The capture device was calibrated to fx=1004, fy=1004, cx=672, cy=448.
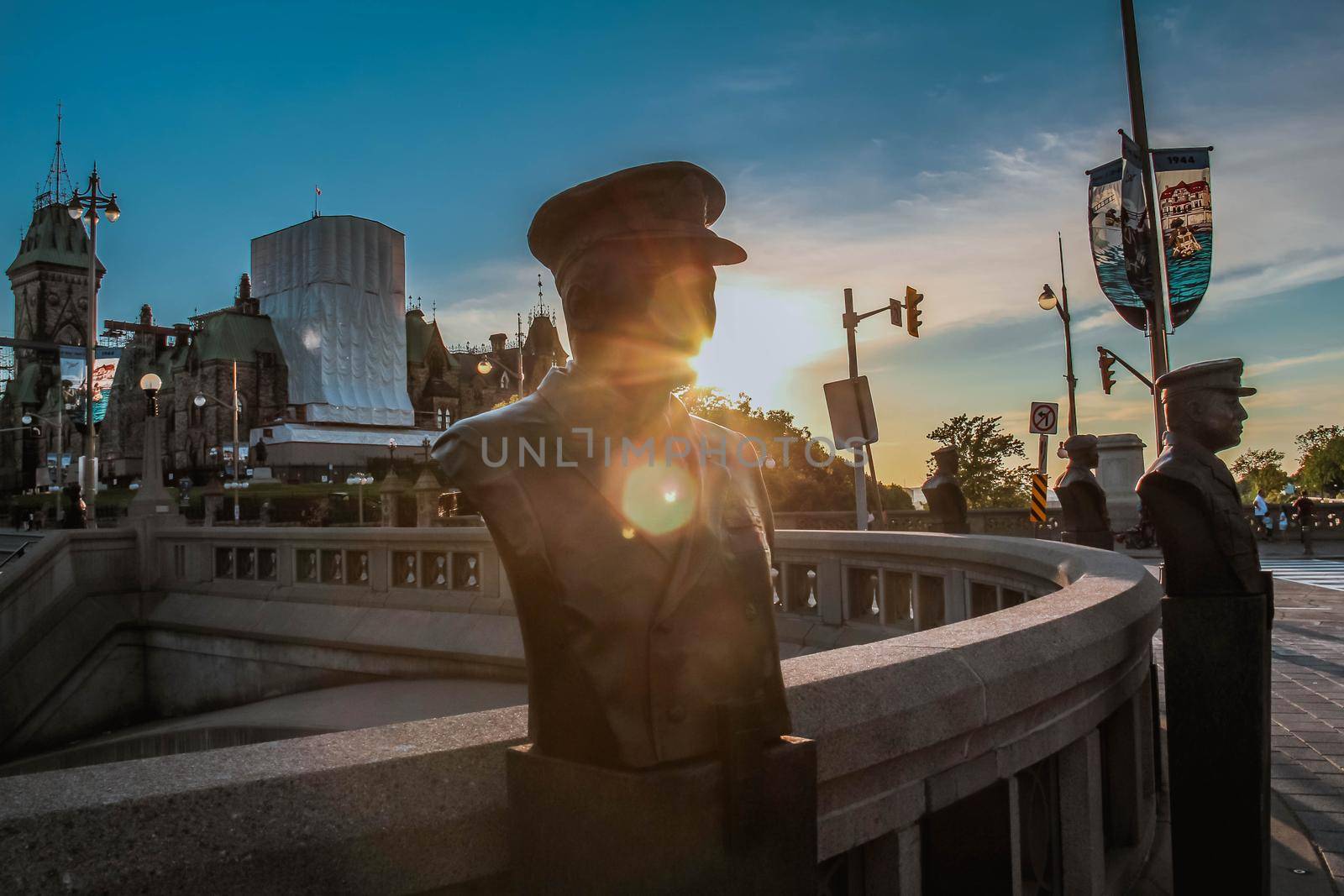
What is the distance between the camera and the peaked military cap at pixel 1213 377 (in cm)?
433

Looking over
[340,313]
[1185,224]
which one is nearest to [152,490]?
[1185,224]

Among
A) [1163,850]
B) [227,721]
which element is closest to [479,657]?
[227,721]

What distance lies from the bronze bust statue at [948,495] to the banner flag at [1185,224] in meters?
3.32

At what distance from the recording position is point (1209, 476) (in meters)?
4.17

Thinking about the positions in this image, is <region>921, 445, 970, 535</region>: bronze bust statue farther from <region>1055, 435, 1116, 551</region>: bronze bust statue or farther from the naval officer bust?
the naval officer bust

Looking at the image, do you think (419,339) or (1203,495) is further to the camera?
(419,339)

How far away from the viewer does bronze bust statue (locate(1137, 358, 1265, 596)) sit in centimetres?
408

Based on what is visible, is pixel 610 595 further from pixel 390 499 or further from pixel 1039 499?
pixel 390 499

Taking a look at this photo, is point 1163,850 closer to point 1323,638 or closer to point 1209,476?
point 1209,476

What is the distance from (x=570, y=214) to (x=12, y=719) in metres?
13.7

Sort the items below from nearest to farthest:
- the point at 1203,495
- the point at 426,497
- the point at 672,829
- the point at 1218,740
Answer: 1. the point at 672,829
2. the point at 1218,740
3. the point at 1203,495
4. the point at 426,497

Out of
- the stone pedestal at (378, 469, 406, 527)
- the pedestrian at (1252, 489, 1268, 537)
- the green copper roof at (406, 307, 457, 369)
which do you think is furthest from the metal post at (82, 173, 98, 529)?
the green copper roof at (406, 307, 457, 369)

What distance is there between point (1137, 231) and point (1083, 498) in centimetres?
372

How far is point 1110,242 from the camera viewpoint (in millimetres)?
12766
